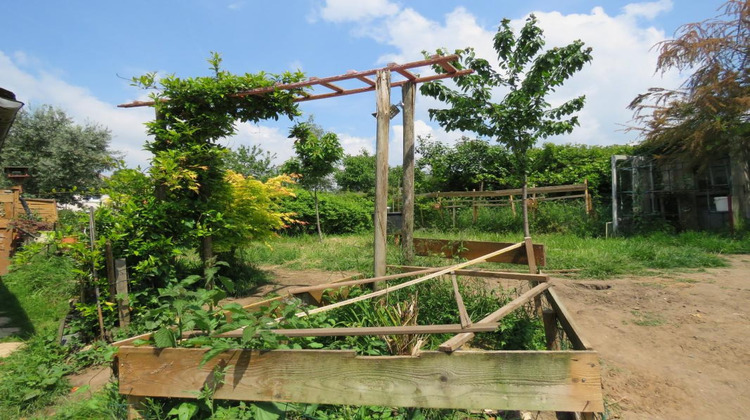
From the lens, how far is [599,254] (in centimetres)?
805

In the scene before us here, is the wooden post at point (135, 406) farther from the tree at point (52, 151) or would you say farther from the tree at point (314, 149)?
the tree at point (52, 151)

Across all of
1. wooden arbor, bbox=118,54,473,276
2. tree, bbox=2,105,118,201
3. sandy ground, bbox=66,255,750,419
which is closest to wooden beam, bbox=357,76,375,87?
wooden arbor, bbox=118,54,473,276

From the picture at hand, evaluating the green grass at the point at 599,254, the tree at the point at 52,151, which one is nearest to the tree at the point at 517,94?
the green grass at the point at 599,254

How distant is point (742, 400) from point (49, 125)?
74.9 feet

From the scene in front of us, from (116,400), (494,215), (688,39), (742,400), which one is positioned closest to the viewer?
(116,400)

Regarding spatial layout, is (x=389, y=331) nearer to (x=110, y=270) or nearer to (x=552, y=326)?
(x=552, y=326)

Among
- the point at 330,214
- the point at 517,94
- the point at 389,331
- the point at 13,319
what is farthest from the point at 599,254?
the point at 13,319

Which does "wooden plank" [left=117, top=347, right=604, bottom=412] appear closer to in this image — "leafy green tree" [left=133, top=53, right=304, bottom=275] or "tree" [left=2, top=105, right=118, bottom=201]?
"leafy green tree" [left=133, top=53, right=304, bottom=275]

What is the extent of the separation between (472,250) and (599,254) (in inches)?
172

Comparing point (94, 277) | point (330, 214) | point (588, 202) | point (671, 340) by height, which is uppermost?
point (588, 202)

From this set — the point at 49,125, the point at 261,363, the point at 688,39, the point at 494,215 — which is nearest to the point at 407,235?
the point at 261,363

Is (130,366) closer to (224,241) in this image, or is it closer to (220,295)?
(220,295)

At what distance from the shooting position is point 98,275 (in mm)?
4199

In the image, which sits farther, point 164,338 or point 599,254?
point 599,254
